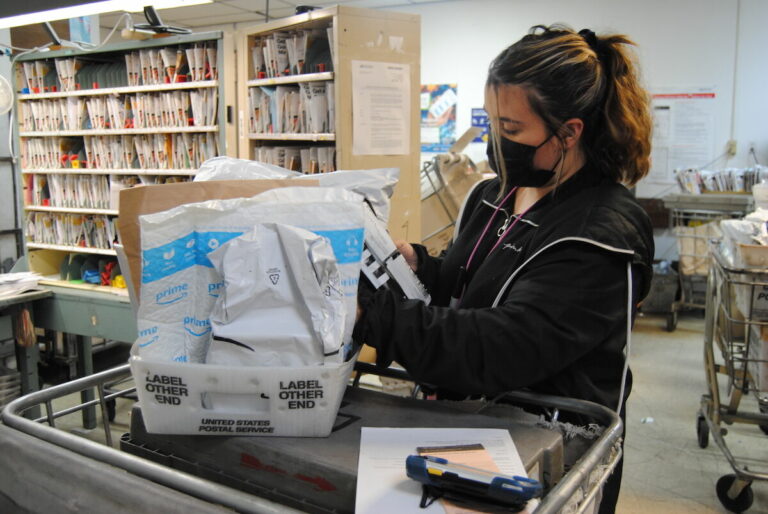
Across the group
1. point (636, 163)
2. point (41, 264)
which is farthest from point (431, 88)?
point (636, 163)

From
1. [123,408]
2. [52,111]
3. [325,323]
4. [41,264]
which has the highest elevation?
[52,111]

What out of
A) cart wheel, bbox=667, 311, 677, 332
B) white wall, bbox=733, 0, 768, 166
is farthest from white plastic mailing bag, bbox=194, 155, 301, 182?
white wall, bbox=733, 0, 768, 166

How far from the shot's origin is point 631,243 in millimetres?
1062

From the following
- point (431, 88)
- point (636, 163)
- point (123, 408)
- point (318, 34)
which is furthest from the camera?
point (431, 88)

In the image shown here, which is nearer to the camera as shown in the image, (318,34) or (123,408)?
(318,34)

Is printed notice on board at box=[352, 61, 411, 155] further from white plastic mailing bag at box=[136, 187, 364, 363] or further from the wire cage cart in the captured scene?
white plastic mailing bag at box=[136, 187, 364, 363]

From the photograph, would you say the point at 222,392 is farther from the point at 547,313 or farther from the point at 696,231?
the point at 696,231

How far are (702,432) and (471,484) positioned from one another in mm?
2909

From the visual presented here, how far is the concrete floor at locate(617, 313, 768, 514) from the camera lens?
271 cm

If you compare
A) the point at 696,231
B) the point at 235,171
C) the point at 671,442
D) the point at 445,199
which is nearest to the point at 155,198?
the point at 235,171

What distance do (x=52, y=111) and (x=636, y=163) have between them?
12.9 feet

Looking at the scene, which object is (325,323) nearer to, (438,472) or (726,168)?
(438,472)

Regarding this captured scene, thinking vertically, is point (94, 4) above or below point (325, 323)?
above

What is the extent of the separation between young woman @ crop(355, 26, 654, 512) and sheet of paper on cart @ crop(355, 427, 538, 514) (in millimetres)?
109
